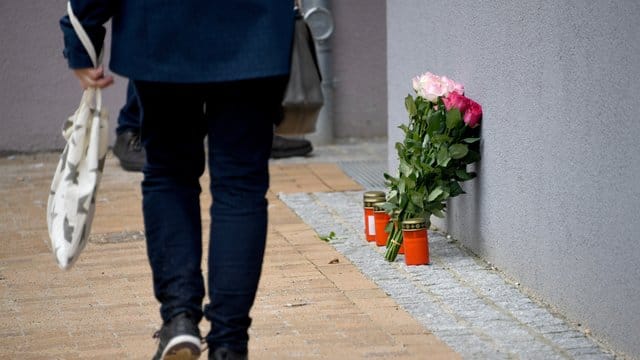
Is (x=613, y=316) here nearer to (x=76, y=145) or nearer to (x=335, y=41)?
(x=76, y=145)

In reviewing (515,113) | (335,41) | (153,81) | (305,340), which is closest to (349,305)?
(305,340)

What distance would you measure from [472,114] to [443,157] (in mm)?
206

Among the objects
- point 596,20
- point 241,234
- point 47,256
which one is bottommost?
point 47,256

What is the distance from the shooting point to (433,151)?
16.4 feet

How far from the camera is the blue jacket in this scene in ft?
10.3

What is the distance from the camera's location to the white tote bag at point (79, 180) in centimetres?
339

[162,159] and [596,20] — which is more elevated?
[596,20]

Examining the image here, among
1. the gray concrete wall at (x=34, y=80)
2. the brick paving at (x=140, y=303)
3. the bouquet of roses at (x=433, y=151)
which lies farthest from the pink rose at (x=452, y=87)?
the gray concrete wall at (x=34, y=80)

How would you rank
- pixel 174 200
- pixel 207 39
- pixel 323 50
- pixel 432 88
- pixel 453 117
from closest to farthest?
1. pixel 207 39
2. pixel 174 200
3. pixel 453 117
4. pixel 432 88
5. pixel 323 50

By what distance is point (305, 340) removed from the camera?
13.1 feet

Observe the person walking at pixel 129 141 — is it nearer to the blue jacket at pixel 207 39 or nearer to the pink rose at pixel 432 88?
the pink rose at pixel 432 88

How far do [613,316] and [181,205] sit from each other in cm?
134

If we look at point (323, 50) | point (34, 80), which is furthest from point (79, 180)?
point (34, 80)

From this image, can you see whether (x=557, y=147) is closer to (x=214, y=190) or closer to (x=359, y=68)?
(x=214, y=190)
